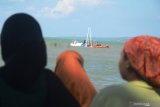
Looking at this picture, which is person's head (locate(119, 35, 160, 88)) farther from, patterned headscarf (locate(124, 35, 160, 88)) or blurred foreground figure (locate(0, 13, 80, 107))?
blurred foreground figure (locate(0, 13, 80, 107))

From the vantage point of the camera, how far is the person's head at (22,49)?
2.54 m

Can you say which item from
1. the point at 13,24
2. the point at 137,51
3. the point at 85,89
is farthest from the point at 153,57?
the point at 13,24

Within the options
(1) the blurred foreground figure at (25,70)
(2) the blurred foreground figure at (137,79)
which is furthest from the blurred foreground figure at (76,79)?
(1) the blurred foreground figure at (25,70)

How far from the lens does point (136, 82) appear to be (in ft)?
9.29

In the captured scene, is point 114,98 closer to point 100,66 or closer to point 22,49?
point 22,49

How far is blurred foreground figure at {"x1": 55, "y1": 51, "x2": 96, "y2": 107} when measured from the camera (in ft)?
10.2

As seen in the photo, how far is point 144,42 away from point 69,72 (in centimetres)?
57

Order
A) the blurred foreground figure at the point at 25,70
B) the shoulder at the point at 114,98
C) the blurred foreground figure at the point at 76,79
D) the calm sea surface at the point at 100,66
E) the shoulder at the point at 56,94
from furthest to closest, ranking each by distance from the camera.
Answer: the calm sea surface at the point at 100,66, the blurred foreground figure at the point at 76,79, the shoulder at the point at 114,98, the shoulder at the point at 56,94, the blurred foreground figure at the point at 25,70

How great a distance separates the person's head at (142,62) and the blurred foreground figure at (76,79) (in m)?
0.38

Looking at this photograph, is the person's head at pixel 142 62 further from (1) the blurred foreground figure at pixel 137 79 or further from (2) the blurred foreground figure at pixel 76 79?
(2) the blurred foreground figure at pixel 76 79

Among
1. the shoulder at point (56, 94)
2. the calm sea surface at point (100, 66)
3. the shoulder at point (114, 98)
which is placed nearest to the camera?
the shoulder at point (56, 94)

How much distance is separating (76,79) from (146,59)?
53cm

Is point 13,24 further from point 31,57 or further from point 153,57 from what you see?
point 153,57

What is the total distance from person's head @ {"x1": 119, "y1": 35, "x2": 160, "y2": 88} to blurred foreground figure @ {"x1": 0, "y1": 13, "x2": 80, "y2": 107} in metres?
0.40
